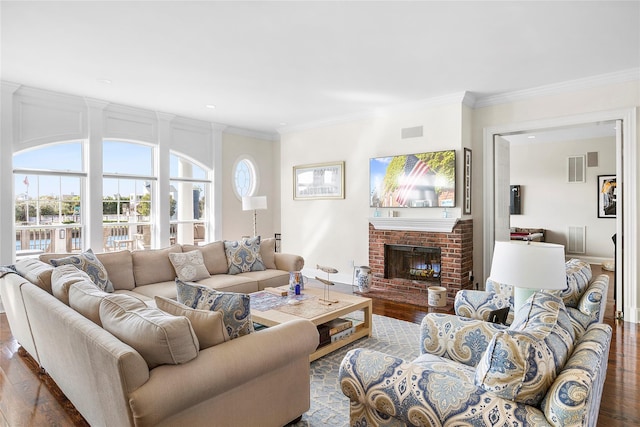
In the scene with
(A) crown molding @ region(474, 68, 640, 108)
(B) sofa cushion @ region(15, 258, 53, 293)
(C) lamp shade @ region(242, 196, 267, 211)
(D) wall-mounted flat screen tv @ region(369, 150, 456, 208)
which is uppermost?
(A) crown molding @ region(474, 68, 640, 108)

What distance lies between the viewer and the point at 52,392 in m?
2.57

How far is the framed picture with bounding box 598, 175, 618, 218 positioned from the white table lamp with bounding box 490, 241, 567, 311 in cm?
707

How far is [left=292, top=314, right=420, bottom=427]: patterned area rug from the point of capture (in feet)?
7.48

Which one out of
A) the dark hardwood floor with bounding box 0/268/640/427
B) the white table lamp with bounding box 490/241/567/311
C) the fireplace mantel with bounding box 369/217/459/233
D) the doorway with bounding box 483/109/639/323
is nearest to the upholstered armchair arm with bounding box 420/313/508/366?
the white table lamp with bounding box 490/241/567/311

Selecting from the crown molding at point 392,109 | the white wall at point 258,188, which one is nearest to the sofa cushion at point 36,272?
the white wall at point 258,188

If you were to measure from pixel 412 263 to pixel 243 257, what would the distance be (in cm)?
247

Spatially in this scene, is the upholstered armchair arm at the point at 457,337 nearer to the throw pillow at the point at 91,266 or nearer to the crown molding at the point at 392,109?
the throw pillow at the point at 91,266

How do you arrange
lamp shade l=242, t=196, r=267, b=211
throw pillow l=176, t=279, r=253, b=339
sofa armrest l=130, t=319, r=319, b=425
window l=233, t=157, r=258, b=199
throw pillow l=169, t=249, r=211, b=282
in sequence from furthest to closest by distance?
window l=233, t=157, r=258, b=199 → lamp shade l=242, t=196, r=267, b=211 → throw pillow l=169, t=249, r=211, b=282 → throw pillow l=176, t=279, r=253, b=339 → sofa armrest l=130, t=319, r=319, b=425

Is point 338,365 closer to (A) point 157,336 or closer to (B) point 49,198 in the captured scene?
(A) point 157,336

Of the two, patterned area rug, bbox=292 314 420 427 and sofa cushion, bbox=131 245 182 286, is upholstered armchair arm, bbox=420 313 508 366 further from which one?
sofa cushion, bbox=131 245 182 286

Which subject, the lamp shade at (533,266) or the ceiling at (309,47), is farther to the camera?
the ceiling at (309,47)

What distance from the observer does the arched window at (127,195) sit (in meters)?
5.37

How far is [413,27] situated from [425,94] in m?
1.91

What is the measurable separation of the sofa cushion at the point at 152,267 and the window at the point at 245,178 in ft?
9.19
